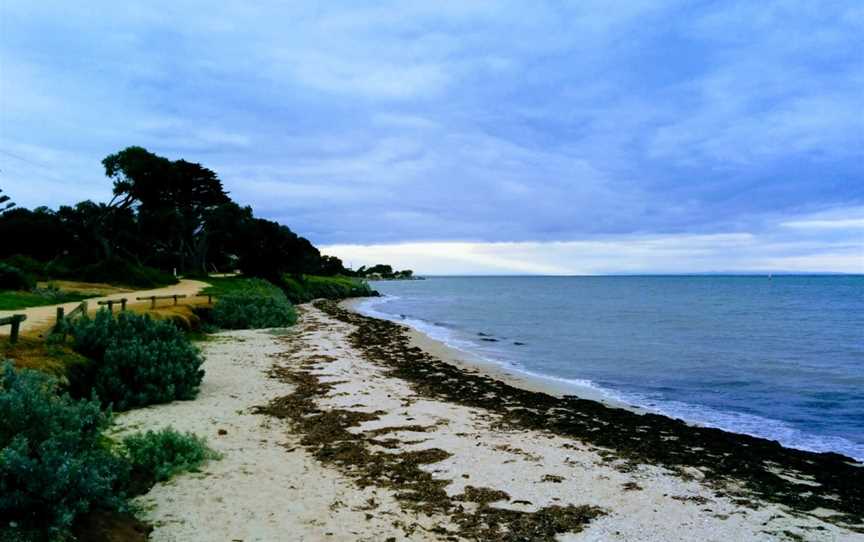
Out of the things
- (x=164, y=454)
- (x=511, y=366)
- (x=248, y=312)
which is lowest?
(x=511, y=366)

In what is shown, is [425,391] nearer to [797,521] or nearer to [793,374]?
A: [797,521]

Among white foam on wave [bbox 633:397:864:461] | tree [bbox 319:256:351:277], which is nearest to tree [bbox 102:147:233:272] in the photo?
white foam on wave [bbox 633:397:864:461]

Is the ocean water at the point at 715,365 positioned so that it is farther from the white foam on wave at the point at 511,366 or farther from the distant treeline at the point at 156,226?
the distant treeline at the point at 156,226

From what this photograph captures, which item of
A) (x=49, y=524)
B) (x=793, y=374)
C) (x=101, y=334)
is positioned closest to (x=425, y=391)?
(x=101, y=334)

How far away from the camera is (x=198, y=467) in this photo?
7812mm

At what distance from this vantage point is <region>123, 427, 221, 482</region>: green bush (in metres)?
7.25

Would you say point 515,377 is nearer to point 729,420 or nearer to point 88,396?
point 729,420

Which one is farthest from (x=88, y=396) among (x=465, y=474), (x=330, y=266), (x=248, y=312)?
(x=330, y=266)

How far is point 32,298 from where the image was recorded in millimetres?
23062

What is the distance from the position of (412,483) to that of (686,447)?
595cm

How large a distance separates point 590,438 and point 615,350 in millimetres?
17759

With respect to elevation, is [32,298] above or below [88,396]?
above

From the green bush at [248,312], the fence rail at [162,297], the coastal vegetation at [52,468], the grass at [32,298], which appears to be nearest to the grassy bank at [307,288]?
the green bush at [248,312]

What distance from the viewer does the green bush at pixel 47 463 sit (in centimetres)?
495
